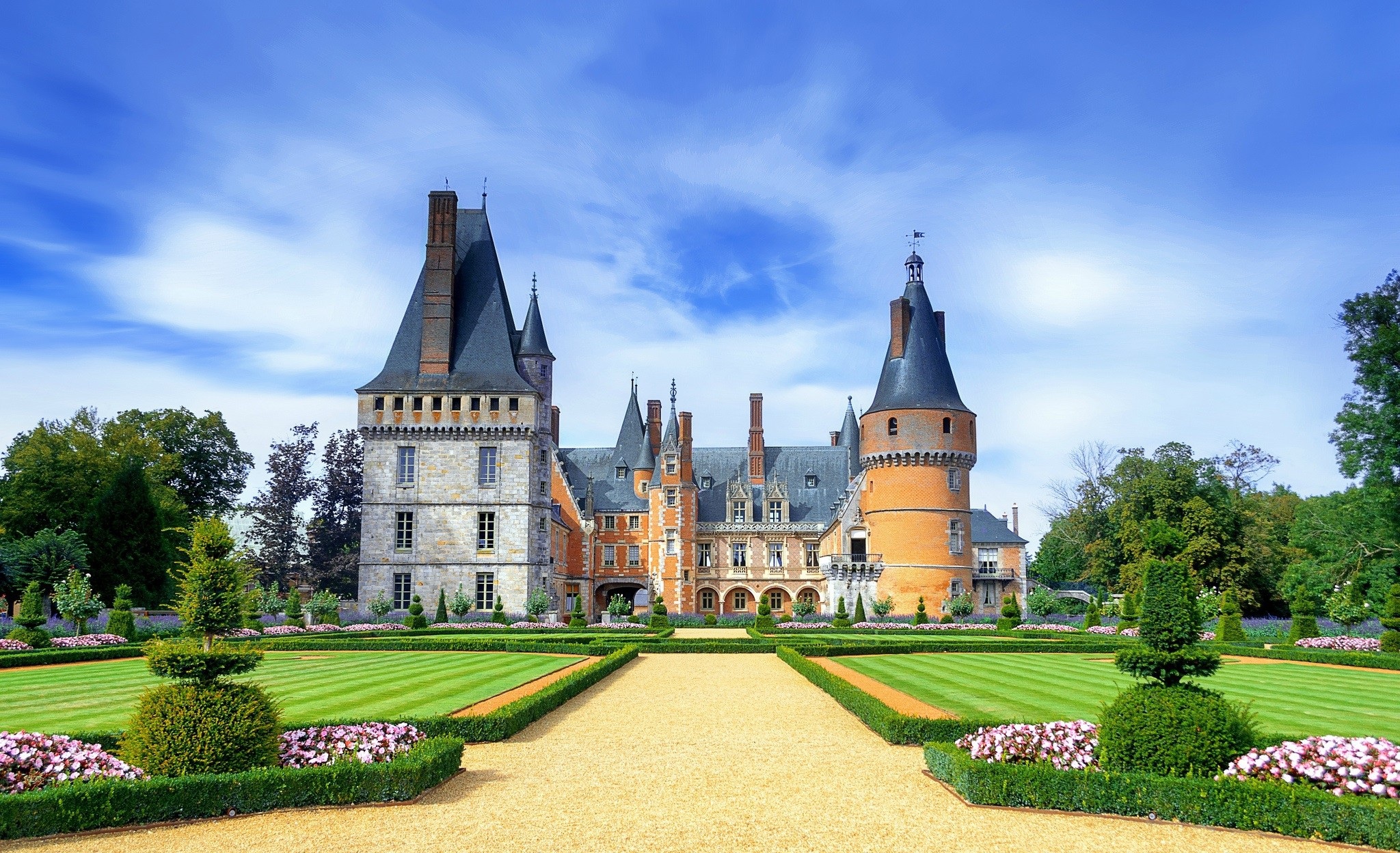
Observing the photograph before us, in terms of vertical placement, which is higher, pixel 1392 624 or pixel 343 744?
pixel 343 744

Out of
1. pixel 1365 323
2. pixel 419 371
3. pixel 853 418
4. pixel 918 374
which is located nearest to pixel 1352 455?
pixel 1365 323

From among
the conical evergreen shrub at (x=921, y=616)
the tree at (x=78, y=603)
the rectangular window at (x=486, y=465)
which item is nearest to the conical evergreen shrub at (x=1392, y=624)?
the conical evergreen shrub at (x=921, y=616)

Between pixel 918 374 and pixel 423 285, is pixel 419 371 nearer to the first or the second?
pixel 423 285

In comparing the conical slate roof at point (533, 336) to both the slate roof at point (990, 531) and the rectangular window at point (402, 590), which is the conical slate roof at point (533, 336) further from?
the slate roof at point (990, 531)

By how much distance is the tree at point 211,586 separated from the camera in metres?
9.22

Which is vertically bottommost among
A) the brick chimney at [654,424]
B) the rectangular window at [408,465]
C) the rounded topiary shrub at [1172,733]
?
the rounded topiary shrub at [1172,733]

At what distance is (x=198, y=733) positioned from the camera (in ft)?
29.9

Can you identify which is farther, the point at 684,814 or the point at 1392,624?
the point at 1392,624

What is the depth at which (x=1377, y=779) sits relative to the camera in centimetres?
848

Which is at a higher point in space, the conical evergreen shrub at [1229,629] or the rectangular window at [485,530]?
the rectangular window at [485,530]

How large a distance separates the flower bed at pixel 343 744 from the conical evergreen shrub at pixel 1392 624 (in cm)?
2674

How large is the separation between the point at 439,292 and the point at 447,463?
789cm

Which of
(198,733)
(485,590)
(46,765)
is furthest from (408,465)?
(198,733)

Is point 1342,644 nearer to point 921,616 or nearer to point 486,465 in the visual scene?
point 921,616
